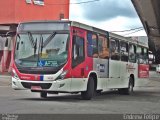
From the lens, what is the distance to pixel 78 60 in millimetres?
17422

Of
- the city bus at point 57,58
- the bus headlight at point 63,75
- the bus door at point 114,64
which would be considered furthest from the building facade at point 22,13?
the bus headlight at point 63,75

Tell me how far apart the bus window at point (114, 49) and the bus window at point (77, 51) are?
342 centimetres

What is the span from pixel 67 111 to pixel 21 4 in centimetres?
3705

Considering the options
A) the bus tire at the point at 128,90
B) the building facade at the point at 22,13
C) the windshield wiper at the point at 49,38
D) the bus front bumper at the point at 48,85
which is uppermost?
the building facade at the point at 22,13

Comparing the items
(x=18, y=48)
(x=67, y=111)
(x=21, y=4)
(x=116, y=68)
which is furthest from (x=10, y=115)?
(x=21, y=4)

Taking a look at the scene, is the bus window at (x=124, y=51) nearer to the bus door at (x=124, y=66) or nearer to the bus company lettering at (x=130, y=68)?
the bus door at (x=124, y=66)

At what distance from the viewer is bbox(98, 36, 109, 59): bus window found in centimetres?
1945

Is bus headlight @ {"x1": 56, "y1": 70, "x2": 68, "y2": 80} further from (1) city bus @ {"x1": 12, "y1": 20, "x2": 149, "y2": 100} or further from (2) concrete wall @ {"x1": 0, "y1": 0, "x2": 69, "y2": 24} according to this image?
(2) concrete wall @ {"x1": 0, "y1": 0, "x2": 69, "y2": 24}

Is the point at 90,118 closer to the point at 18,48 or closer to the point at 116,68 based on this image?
the point at 18,48

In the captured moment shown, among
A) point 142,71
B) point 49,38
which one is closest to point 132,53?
point 142,71

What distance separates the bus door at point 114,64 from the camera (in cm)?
2082

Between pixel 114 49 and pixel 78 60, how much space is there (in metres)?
4.27

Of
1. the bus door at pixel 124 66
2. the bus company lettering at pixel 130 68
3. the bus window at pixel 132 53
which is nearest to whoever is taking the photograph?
the bus door at pixel 124 66

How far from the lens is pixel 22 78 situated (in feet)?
55.4
